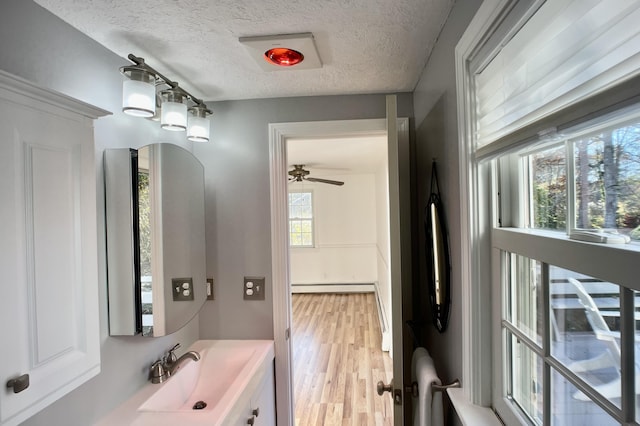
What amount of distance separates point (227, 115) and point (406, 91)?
107 centimetres

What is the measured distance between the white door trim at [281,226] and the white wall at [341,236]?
4.64 m

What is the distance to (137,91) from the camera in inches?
49.2

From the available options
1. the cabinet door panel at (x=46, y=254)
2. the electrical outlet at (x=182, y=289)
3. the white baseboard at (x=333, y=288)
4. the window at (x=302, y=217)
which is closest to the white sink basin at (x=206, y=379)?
the electrical outlet at (x=182, y=289)

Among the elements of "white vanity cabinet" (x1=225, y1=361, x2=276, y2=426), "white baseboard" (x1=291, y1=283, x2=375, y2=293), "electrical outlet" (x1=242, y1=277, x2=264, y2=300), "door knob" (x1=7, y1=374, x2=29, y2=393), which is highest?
"door knob" (x1=7, y1=374, x2=29, y2=393)

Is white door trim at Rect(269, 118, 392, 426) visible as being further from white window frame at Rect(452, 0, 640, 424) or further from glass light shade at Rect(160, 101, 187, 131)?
white window frame at Rect(452, 0, 640, 424)

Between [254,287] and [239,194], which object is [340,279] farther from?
[239,194]

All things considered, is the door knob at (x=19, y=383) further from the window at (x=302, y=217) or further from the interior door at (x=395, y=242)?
the window at (x=302, y=217)

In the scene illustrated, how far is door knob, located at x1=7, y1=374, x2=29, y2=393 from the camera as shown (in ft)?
2.38

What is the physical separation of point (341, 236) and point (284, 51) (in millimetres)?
5537

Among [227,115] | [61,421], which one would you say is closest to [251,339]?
[61,421]

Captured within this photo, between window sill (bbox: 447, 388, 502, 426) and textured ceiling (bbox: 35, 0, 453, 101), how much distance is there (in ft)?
4.10

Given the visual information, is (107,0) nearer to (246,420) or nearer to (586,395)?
(586,395)

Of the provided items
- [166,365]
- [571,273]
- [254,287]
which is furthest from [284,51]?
[166,365]

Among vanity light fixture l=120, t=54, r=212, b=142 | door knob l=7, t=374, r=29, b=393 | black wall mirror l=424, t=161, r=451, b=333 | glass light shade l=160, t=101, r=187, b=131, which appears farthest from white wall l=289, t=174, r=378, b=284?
door knob l=7, t=374, r=29, b=393
